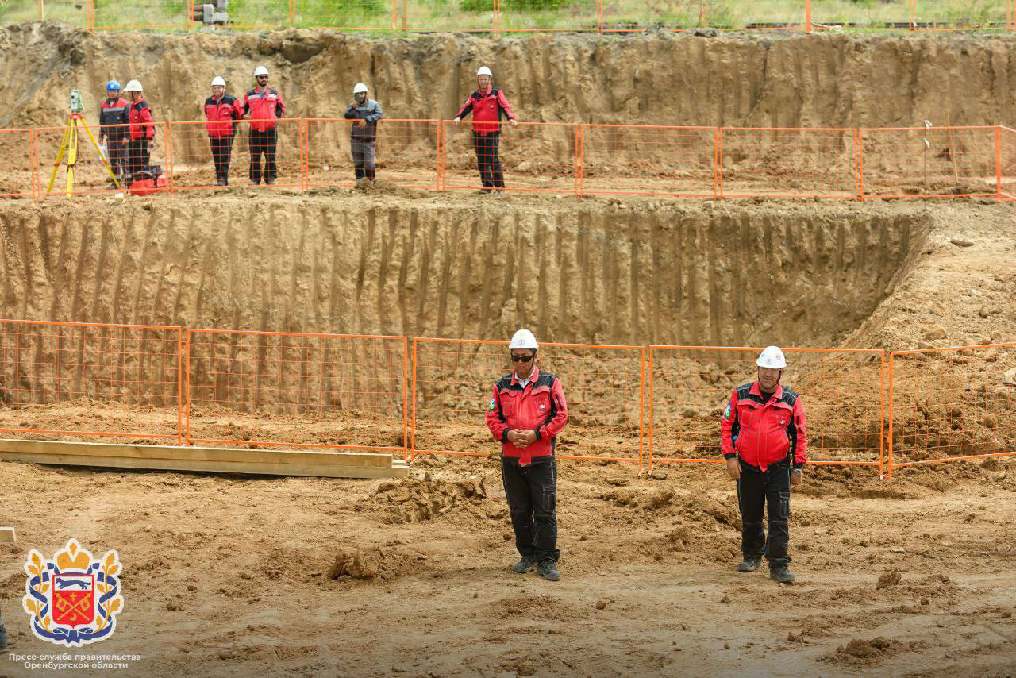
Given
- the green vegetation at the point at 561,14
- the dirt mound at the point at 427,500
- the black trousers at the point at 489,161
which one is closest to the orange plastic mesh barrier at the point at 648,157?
the black trousers at the point at 489,161

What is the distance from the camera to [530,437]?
11336mm

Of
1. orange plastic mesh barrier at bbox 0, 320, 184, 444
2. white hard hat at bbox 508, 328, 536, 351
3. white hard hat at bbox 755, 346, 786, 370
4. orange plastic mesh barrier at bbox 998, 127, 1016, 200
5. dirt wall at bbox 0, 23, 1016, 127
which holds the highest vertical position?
dirt wall at bbox 0, 23, 1016, 127

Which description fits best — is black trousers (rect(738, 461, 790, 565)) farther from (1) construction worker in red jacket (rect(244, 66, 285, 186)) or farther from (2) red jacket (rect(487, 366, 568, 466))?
(1) construction worker in red jacket (rect(244, 66, 285, 186))

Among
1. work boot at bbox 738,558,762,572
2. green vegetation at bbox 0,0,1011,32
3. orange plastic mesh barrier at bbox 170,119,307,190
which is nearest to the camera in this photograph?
work boot at bbox 738,558,762,572

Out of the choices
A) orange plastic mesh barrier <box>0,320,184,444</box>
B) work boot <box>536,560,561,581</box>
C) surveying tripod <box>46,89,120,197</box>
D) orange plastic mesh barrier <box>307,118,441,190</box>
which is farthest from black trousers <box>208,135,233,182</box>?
work boot <box>536,560,561,581</box>

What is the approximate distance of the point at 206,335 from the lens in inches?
746

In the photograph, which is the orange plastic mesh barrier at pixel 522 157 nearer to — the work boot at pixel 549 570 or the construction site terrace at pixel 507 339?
the construction site terrace at pixel 507 339

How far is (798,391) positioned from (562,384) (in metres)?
3.43

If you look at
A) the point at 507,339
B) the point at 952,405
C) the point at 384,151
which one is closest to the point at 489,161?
the point at 507,339

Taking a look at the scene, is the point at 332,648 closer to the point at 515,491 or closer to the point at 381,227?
the point at 515,491

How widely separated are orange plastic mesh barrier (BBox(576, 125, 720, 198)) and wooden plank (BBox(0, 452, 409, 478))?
8804 mm

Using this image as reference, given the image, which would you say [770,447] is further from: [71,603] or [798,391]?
[71,603]

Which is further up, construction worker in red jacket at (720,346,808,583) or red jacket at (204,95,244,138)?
red jacket at (204,95,244,138)

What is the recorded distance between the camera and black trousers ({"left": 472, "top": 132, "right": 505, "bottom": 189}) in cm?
2056
